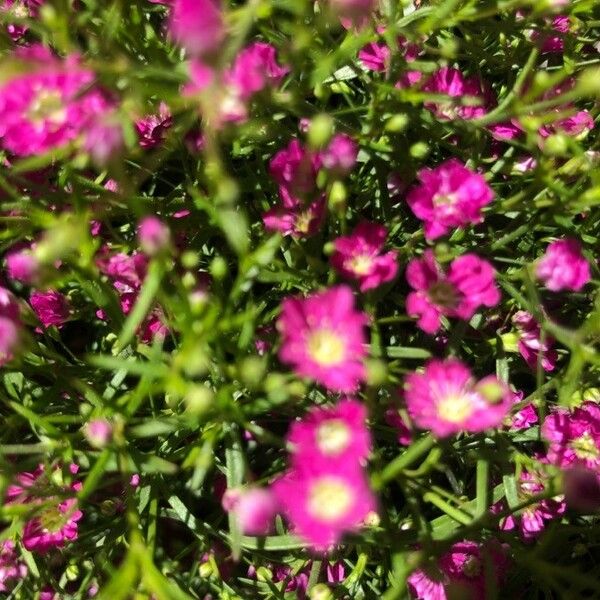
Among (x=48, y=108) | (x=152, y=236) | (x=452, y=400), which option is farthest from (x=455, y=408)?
(x=48, y=108)

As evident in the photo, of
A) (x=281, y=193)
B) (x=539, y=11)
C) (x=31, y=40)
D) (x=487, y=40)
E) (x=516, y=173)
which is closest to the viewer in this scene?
(x=539, y=11)

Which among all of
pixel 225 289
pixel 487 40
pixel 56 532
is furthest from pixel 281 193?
pixel 56 532

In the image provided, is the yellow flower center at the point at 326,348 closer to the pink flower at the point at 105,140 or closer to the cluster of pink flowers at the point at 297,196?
the cluster of pink flowers at the point at 297,196

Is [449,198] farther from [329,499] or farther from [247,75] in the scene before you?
[329,499]

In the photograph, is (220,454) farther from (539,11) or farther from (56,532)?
(539,11)

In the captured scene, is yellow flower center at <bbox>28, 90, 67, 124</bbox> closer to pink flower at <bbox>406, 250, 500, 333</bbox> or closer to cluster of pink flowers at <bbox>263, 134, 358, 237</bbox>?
cluster of pink flowers at <bbox>263, 134, 358, 237</bbox>

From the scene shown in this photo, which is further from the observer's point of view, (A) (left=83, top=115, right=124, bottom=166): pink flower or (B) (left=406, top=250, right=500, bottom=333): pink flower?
(B) (left=406, top=250, right=500, bottom=333): pink flower

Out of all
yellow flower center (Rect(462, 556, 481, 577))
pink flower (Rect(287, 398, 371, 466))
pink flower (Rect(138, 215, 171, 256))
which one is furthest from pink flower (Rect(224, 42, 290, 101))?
yellow flower center (Rect(462, 556, 481, 577))
